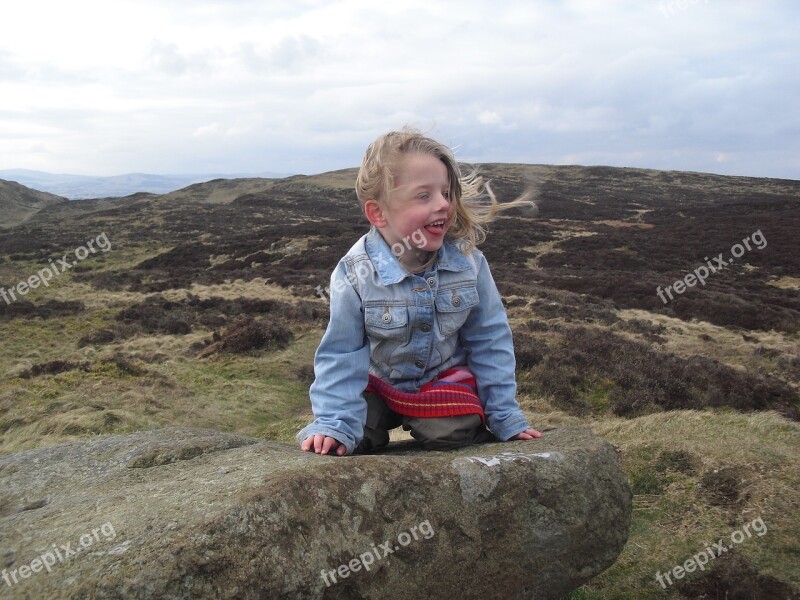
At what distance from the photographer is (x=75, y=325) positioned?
1780 centimetres

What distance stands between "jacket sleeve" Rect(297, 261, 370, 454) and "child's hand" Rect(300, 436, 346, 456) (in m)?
0.04

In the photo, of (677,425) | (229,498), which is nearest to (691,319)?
(677,425)

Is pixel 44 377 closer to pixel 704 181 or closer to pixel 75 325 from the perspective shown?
pixel 75 325

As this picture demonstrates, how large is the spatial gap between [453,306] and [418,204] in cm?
72

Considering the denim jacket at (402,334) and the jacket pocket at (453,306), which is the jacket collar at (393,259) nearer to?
the denim jacket at (402,334)

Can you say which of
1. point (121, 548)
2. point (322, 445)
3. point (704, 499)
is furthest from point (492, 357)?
point (704, 499)

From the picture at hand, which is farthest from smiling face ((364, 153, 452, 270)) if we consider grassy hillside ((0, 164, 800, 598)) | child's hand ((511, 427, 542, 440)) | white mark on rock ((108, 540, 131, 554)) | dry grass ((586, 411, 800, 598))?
dry grass ((586, 411, 800, 598))

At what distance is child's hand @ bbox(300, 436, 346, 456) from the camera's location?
3.44 m

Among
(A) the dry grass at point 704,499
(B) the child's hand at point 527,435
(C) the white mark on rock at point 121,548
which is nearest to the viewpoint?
(C) the white mark on rock at point 121,548

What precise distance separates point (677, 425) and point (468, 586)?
513 cm

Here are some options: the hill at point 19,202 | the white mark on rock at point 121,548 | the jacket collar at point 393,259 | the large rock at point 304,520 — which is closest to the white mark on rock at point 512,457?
the large rock at point 304,520

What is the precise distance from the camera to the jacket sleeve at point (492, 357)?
3.98 meters

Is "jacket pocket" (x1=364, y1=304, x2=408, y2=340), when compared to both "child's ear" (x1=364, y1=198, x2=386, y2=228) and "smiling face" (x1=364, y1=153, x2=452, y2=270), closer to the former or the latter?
"smiling face" (x1=364, y1=153, x2=452, y2=270)

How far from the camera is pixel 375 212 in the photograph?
3707 millimetres
